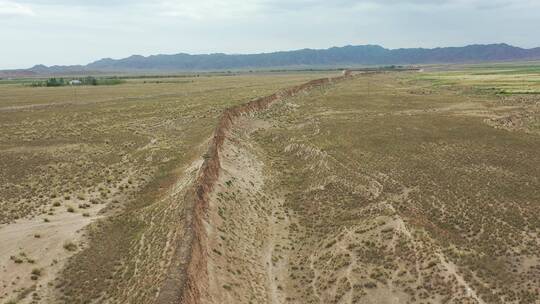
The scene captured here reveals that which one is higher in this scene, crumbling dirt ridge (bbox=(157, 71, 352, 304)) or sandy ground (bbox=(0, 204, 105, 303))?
crumbling dirt ridge (bbox=(157, 71, 352, 304))

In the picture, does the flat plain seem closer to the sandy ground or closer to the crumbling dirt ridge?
the sandy ground

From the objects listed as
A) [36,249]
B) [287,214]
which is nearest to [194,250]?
[36,249]

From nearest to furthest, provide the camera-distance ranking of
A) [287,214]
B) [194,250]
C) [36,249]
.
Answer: [194,250]
[36,249]
[287,214]

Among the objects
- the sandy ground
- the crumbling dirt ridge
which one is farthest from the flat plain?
the crumbling dirt ridge

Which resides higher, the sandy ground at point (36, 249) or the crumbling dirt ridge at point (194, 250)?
the crumbling dirt ridge at point (194, 250)

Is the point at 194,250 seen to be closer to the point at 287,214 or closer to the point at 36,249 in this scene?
the point at 36,249

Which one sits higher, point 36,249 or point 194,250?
point 194,250

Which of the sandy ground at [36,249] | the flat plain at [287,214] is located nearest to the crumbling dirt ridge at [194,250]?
the flat plain at [287,214]

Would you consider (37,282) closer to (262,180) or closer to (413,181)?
(262,180)

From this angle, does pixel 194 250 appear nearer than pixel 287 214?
Yes

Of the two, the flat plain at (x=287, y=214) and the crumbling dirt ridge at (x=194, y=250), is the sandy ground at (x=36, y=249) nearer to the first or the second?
the flat plain at (x=287, y=214)

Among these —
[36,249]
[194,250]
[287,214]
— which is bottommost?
[287,214]
